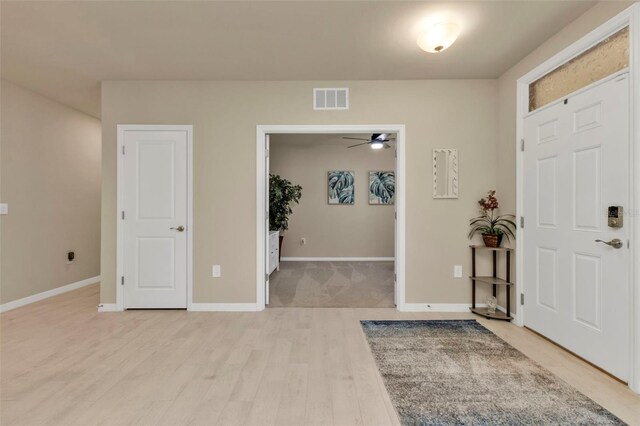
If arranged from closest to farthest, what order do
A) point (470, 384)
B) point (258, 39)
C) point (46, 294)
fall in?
point (470, 384), point (258, 39), point (46, 294)

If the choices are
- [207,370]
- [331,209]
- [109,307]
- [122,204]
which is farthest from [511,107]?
[109,307]

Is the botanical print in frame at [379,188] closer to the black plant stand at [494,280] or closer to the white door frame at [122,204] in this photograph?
the black plant stand at [494,280]

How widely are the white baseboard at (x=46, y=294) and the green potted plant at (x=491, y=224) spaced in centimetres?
543

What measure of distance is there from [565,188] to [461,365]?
66.7 inches

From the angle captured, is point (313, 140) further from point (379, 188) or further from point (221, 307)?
point (221, 307)

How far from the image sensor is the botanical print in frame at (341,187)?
22.9 ft

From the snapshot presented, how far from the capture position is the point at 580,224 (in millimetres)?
2383

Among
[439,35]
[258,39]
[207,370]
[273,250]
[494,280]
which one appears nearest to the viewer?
[207,370]

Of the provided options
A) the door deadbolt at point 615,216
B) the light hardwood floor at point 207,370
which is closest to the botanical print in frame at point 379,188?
the light hardwood floor at point 207,370

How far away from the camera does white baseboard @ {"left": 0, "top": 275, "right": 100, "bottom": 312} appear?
3.53m

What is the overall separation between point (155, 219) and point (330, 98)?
2.50 m

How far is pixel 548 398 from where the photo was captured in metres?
1.89

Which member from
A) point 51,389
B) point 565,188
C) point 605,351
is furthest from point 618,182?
point 51,389

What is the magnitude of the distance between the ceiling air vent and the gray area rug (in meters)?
2.51
